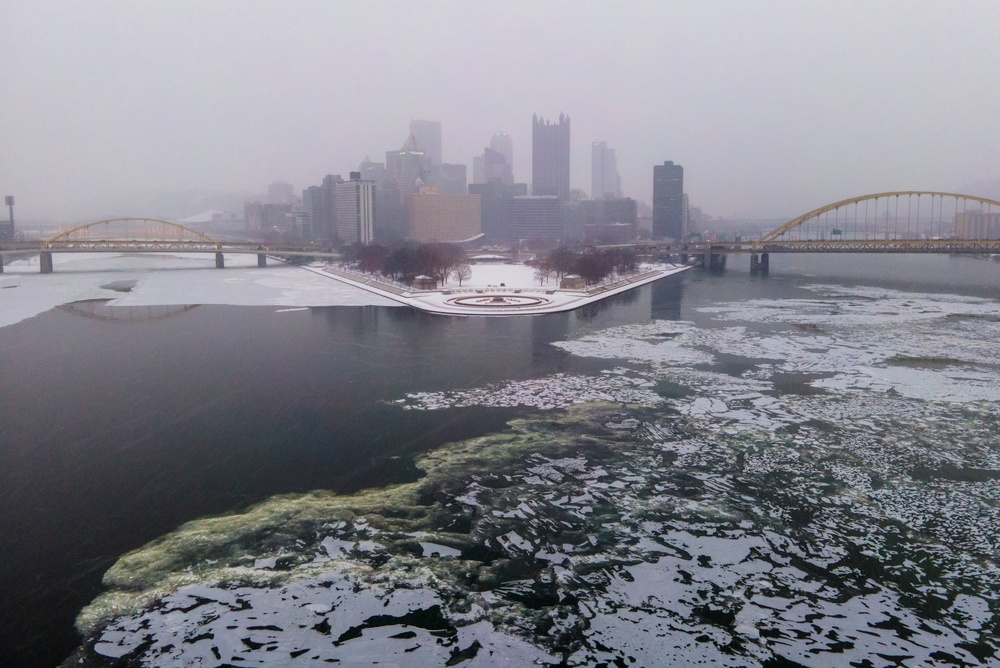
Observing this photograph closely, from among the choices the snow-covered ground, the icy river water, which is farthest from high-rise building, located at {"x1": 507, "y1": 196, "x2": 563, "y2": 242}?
the icy river water

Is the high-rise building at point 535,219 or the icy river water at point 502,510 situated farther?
the high-rise building at point 535,219

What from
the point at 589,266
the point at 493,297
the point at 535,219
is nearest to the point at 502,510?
the point at 493,297

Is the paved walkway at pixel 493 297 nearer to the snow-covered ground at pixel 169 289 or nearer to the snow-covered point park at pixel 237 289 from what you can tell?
the snow-covered point park at pixel 237 289

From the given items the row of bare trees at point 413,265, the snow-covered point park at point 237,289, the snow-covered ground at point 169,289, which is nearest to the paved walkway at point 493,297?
the snow-covered point park at point 237,289

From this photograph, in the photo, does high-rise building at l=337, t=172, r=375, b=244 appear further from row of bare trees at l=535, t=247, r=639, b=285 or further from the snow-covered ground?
row of bare trees at l=535, t=247, r=639, b=285

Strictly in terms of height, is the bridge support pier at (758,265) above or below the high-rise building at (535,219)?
below

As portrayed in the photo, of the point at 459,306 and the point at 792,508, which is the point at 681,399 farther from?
the point at 459,306

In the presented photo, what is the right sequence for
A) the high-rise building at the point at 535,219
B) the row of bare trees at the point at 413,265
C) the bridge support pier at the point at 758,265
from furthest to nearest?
1. the high-rise building at the point at 535,219
2. the bridge support pier at the point at 758,265
3. the row of bare trees at the point at 413,265
